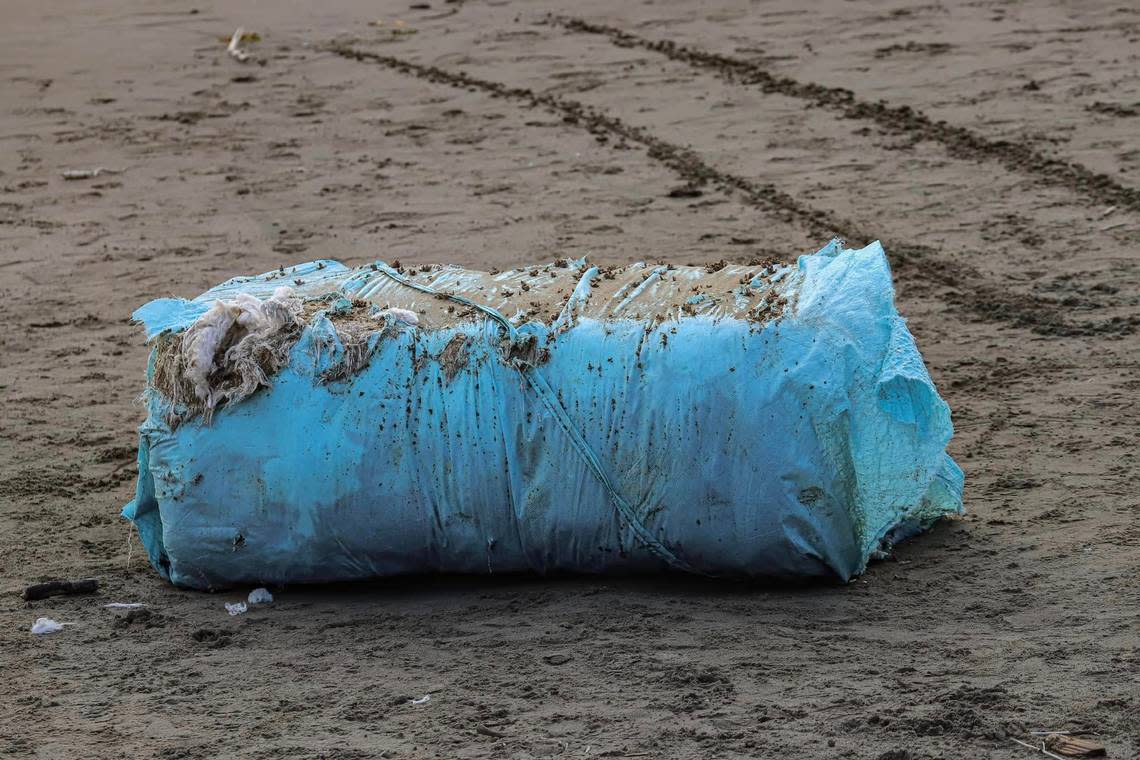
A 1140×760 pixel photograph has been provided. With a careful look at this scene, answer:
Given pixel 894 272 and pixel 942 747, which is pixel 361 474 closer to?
pixel 942 747

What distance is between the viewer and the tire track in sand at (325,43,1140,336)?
229 inches

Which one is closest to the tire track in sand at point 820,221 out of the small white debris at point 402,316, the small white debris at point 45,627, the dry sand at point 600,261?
the dry sand at point 600,261

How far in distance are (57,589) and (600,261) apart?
309cm

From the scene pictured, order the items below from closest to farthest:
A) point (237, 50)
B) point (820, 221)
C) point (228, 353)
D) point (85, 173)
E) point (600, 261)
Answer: point (228, 353) → point (600, 261) → point (820, 221) → point (85, 173) → point (237, 50)

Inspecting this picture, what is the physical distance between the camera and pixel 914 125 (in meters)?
7.90

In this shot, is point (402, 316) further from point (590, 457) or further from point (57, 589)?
point (57, 589)

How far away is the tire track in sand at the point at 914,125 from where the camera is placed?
6906 mm

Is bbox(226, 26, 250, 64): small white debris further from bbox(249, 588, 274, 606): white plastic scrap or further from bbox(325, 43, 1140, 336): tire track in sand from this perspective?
bbox(249, 588, 274, 606): white plastic scrap

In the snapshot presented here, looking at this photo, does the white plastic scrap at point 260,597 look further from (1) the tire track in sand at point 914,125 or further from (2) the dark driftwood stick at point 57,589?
(1) the tire track in sand at point 914,125

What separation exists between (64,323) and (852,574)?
404 cm

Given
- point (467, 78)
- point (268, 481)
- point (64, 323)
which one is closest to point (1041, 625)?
point (268, 481)

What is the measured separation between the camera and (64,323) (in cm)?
661

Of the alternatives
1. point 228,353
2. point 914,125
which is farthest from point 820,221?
point 228,353

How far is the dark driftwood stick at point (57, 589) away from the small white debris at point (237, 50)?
706 centimetres
